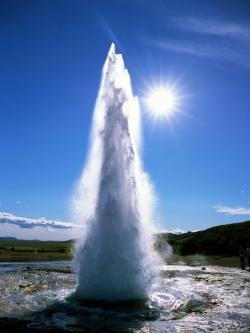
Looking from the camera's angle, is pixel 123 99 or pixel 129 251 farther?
pixel 123 99

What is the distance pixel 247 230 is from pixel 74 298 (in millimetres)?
51915

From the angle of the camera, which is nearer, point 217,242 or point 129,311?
point 129,311

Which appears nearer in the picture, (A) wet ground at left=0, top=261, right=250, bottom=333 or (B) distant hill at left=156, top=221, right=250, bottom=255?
(A) wet ground at left=0, top=261, right=250, bottom=333

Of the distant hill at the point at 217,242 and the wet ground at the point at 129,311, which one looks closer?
the wet ground at the point at 129,311

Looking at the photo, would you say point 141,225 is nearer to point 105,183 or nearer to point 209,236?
point 105,183

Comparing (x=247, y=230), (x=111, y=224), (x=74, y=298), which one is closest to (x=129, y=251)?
(x=111, y=224)

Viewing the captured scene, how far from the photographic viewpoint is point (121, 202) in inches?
960

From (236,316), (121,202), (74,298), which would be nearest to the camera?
(236,316)

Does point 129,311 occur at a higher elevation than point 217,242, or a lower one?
lower

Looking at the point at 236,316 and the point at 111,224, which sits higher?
the point at 111,224

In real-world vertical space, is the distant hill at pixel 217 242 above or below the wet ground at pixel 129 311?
above

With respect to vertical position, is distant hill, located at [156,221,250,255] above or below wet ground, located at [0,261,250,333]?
above

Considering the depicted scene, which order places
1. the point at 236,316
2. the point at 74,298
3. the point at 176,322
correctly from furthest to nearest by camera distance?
1. the point at 74,298
2. the point at 236,316
3. the point at 176,322

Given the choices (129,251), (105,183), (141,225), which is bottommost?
(129,251)
